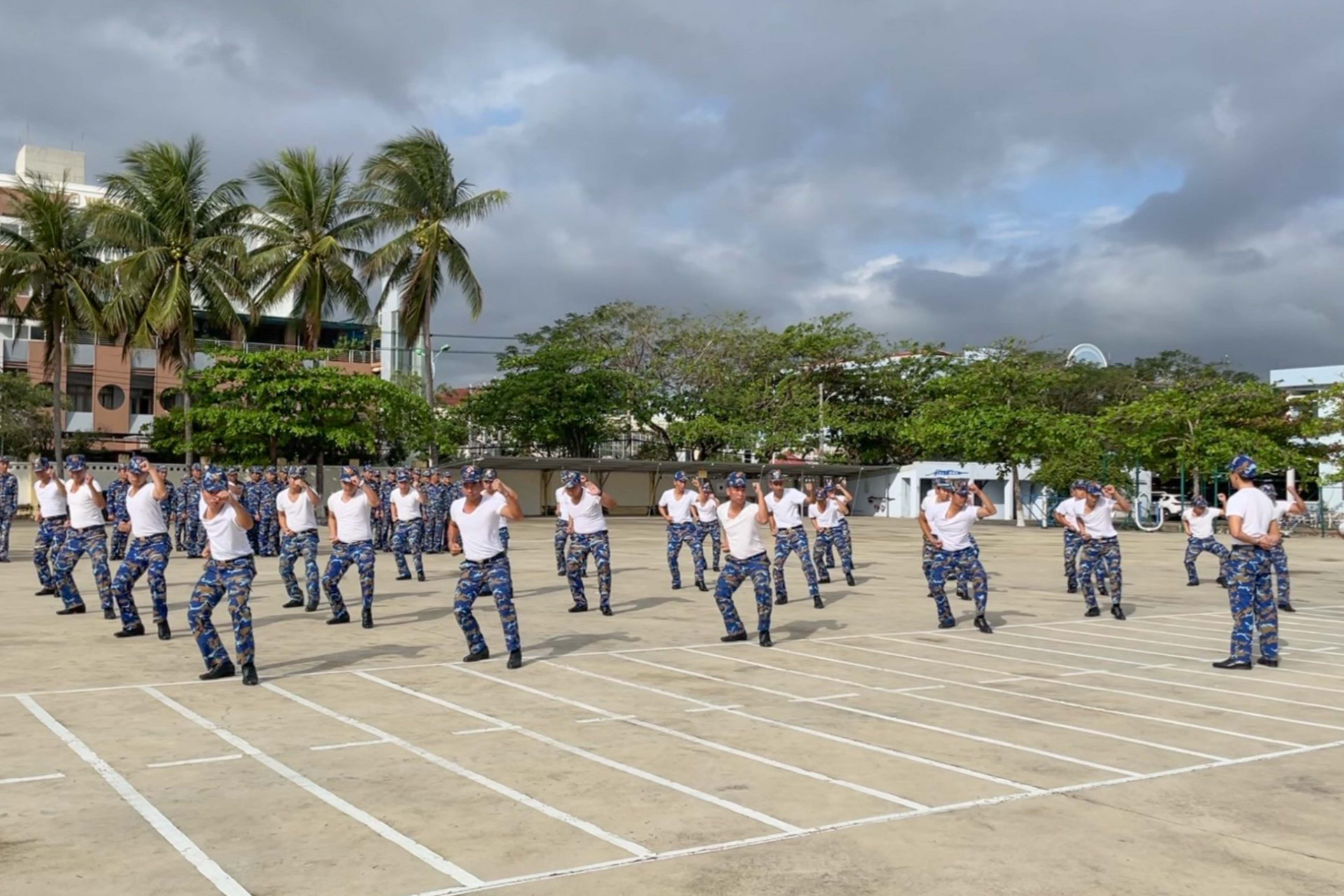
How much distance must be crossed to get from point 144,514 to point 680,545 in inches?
324

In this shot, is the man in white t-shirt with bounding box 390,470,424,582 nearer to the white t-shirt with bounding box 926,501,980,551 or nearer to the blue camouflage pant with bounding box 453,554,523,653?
the blue camouflage pant with bounding box 453,554,523,653

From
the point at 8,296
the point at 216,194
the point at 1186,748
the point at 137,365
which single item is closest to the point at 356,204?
the point at 216,194

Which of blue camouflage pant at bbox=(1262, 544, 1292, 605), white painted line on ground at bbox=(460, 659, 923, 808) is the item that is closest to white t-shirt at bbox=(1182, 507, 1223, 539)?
blue camouflage pant at bbox=(1262, 544, 1292, 605)

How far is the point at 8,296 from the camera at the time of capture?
111 ft

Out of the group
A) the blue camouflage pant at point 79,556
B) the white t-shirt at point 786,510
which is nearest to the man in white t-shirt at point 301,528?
the blue camouflage pant at point 79,556

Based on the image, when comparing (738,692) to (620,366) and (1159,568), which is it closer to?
(1159,568)

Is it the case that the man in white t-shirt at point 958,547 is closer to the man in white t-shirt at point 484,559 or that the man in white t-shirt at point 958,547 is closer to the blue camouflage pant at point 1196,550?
the man in white t-shirt at point 484,559

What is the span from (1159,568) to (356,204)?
25.5 m

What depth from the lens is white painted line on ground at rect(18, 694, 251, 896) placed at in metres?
5.02

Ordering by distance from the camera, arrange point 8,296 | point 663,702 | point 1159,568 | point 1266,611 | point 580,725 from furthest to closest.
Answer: point 8,296
point 1159,568
point 1266,611
point 663,702
point 580,725

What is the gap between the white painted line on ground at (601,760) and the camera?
604 centimetres

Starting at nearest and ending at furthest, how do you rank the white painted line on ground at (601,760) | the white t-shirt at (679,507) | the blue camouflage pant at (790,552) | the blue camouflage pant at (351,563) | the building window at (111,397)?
the white painted line on ground at (601,760), the blue camouflage pant at (351,563), the blue camouflage pant at (790,552), the white t-shirt at (679,507), the building window at (111,397)

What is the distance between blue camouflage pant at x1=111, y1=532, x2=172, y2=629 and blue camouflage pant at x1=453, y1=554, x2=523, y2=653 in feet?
11.0

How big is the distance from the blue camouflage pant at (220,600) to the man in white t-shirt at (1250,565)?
8.48 meters
